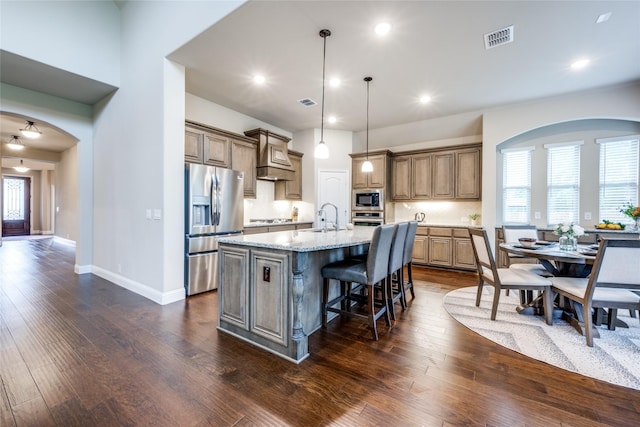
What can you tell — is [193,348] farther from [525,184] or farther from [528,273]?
[525,184]

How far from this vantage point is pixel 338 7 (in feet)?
8.59

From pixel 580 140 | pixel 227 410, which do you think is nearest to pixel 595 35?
pixel 580 140

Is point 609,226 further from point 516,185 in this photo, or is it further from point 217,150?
point 217,150

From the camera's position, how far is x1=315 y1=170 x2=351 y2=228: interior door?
635 centimetres

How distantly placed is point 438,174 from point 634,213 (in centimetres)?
286

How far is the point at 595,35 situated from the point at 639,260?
2503mm

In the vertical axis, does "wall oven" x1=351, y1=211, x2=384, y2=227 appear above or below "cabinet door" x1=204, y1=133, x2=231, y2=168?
below

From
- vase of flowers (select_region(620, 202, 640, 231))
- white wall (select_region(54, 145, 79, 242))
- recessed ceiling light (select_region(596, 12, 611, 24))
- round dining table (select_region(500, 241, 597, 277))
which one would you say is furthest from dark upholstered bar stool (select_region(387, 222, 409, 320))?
white wall (select_region(54, 145, 79, 242))

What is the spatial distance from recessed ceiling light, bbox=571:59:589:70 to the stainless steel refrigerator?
492cm

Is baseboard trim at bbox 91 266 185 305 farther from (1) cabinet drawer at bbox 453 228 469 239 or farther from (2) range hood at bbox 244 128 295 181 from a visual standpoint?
(1) cabinet drawer at bbox 453 228 469 239

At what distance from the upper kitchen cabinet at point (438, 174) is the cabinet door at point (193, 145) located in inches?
162

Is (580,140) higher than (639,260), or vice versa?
(580,140)

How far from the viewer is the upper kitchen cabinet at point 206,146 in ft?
13.5

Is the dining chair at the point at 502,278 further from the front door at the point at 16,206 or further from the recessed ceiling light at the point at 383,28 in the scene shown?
the front door at the point at 16,206
